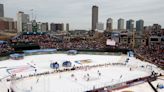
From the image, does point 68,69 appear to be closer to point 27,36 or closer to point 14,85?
point 14,85

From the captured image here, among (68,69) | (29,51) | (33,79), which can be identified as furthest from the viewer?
(29,51)

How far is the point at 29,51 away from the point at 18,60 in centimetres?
771

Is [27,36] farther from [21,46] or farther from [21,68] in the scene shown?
[21,68]

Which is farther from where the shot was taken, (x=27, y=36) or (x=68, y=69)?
(x=27, y=36)

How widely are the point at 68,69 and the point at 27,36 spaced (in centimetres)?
3710

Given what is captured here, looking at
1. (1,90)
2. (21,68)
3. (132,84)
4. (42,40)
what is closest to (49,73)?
(21,68)

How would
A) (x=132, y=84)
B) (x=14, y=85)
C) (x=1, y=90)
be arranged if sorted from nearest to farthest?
1. (x=1, y=90)
2. (x=14, y=85)
3. (x=132, y=84)

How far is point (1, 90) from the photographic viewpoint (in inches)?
794

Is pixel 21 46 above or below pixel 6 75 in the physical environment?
above

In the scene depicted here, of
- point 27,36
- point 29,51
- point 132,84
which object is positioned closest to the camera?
point 132,84

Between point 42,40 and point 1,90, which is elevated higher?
point 42,40

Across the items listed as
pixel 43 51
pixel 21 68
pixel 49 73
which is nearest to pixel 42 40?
pixel 43 51

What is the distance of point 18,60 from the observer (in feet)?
128

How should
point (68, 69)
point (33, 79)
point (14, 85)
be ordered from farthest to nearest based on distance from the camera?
point (68, 69), point (33, 79), point (14, 85)
